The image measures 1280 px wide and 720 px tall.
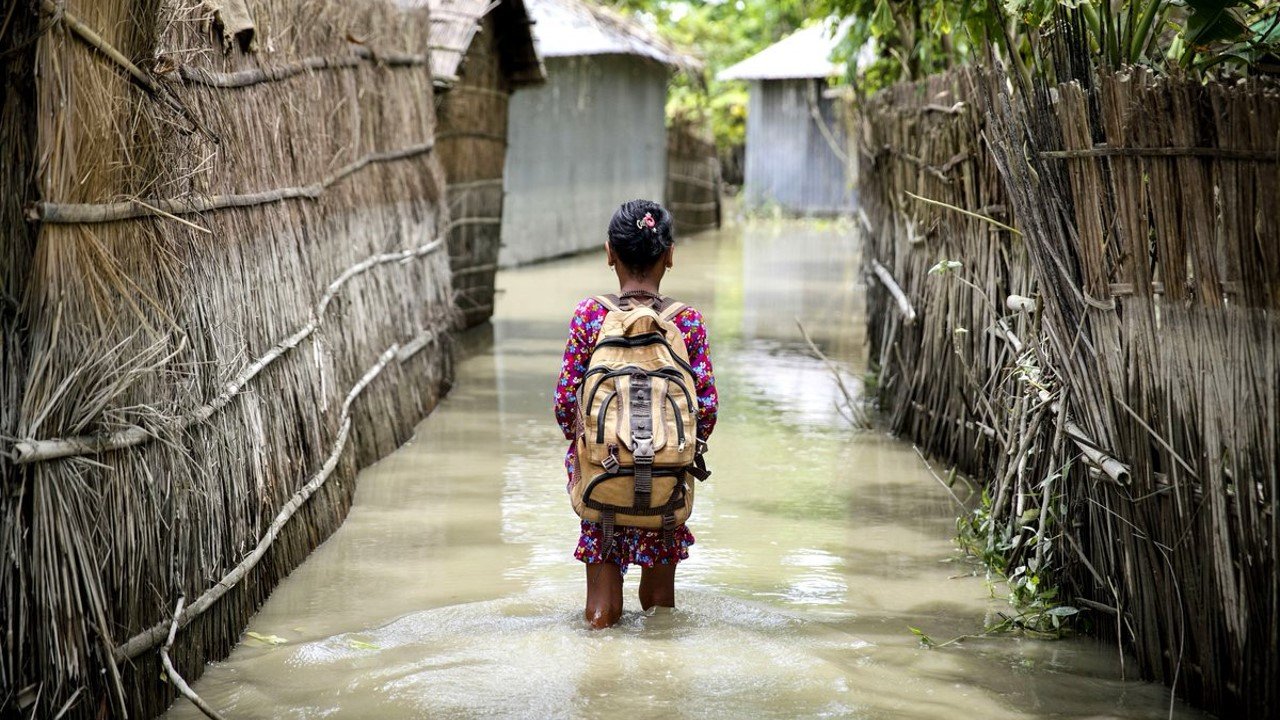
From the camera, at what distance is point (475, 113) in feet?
34.5

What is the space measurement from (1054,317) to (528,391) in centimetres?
477

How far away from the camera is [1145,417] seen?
12.0 ft

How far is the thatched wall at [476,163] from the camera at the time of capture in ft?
33.1

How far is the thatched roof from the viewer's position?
9148 mm

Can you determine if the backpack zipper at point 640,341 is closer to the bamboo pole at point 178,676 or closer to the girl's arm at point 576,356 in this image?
the girl's arm at point 576,356

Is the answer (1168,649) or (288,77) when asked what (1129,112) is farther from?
(288,77)

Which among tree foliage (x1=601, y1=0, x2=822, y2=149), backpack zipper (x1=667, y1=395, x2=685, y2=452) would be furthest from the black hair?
tree foliage (x1=601, y1=0, x2=822, y2=149)

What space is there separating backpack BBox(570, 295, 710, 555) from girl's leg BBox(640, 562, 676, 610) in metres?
0.35

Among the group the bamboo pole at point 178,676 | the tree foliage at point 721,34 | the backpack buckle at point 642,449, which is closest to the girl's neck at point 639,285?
the backpack buckle at point 642,449

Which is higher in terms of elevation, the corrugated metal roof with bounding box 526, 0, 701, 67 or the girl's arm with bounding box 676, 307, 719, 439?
the corrugated metal roof with bounding box 526, 0, 701, 67

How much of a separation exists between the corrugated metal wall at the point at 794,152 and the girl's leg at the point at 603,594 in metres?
19.9

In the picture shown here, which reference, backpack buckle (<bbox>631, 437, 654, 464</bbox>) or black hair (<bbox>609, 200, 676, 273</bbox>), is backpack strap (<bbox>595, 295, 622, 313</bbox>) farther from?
backpack buckle (<bbox>631, 437, 654, 464</bbox>)

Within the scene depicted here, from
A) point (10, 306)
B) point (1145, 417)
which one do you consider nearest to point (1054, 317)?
point (1145, 417)

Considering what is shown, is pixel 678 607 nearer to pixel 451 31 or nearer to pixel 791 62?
pixel 451 31
